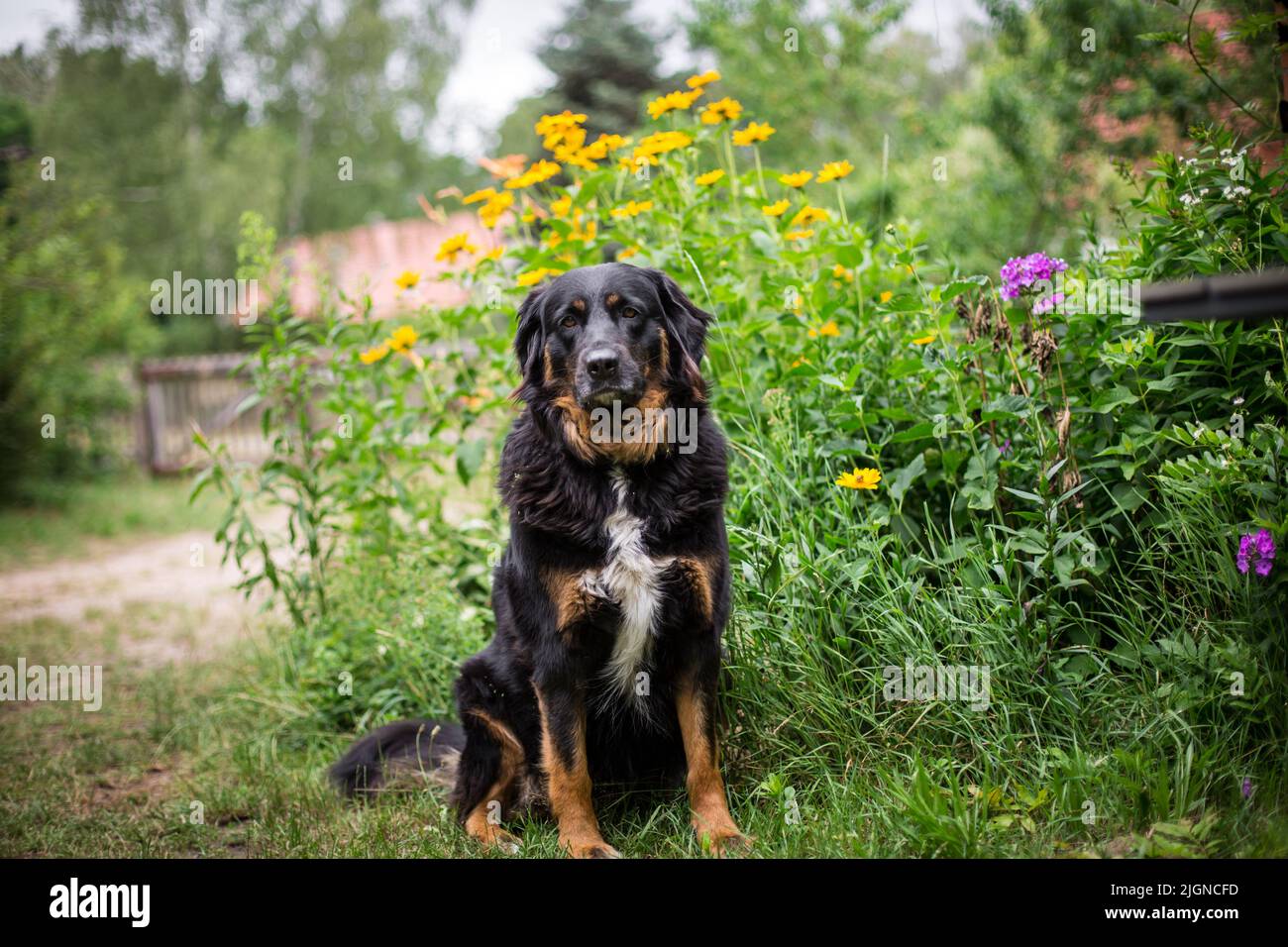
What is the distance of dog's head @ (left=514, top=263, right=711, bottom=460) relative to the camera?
2791mm

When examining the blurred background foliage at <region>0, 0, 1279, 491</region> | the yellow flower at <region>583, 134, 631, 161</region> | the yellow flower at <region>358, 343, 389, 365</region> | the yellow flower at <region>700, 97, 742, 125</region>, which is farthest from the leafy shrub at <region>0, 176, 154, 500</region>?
the yellow flower at <region>700, 97, 742, 125</region>

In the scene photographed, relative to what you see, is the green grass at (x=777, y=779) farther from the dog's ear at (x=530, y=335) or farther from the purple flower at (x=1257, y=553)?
the dog's ear at (x=530, y=335)

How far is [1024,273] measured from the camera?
3.05m

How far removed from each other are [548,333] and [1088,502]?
1887 mm

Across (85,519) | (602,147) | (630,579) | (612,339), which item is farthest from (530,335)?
(85,519)

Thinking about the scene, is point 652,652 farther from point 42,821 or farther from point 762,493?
point 42,821

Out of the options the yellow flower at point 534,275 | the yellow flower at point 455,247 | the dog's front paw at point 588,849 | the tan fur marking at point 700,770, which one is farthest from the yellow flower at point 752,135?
the dog's front paw at point 588,849

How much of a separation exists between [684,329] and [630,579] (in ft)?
2.79

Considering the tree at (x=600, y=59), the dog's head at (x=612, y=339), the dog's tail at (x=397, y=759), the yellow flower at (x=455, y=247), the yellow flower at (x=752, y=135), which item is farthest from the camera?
the tree at (x=600, y=59)

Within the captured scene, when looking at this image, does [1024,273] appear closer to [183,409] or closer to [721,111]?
[721,111]

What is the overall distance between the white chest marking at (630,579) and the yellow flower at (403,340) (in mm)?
1652

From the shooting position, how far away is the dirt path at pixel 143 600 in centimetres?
585
